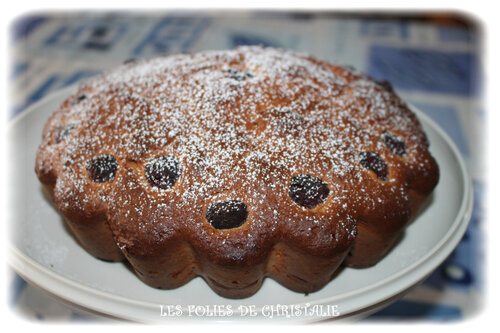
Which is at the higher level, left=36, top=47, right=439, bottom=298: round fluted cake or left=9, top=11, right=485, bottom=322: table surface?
left=36, top=47, right=439, bottom=298: round fluted cake

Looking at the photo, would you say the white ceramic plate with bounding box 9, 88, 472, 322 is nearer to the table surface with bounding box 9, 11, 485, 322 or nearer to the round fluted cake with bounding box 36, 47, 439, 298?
the round fluted cake with bounding box 36, 47, 439, 298

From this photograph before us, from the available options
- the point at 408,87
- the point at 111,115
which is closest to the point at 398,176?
the point at 111,115

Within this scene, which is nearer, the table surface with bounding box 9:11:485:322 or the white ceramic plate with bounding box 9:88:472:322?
the white ceramic plate with bounding box 9:88:472:322

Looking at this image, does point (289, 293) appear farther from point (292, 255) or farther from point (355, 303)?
point (355, 303)

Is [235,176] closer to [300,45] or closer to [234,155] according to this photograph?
[234,155]

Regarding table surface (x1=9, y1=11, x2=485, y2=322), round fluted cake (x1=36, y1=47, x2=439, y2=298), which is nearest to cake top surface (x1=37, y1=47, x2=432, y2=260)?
round fluted cake (x1=36, y1=47, x2=439, y2=298)
